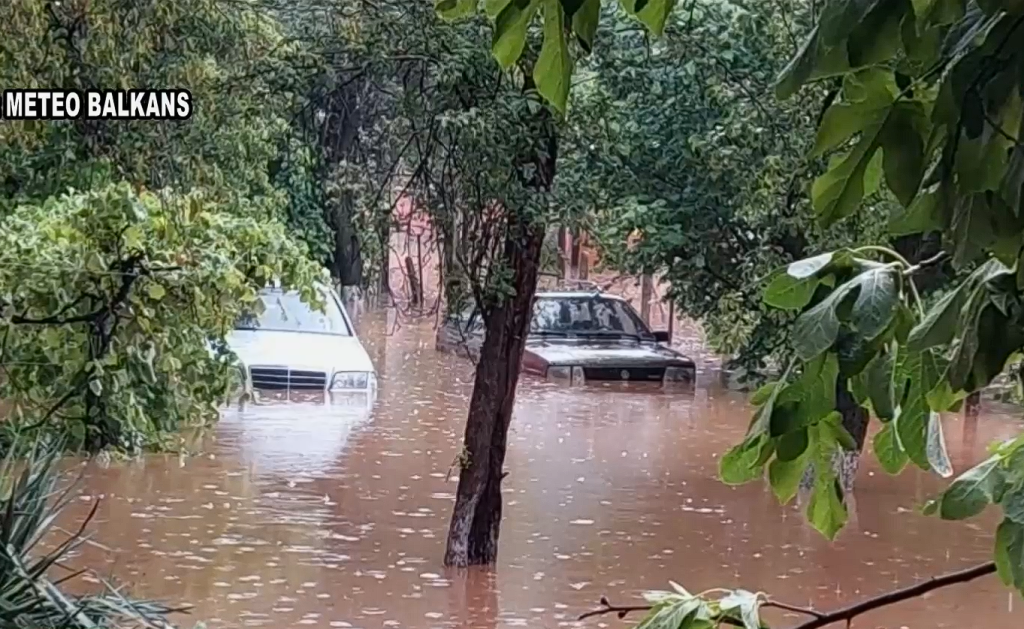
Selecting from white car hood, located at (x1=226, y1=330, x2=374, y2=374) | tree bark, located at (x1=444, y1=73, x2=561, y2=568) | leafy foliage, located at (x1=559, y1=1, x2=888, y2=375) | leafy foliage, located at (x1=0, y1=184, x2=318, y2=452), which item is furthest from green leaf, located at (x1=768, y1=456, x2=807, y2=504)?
white car hood, located at (x1=226, y1=330, x2=374, y2=374)

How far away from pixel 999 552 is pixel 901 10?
0.32 m

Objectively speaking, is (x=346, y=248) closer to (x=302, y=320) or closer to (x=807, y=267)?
(x=302, y=320)

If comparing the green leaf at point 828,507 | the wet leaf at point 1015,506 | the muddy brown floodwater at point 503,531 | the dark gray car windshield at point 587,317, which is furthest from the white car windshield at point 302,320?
the wet leaf at point 1015,506

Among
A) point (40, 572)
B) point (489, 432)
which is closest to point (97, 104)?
point (40, 572)

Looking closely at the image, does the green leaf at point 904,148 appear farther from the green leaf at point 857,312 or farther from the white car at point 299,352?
the white car at point 299,352

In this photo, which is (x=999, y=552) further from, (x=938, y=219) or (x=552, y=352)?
(x=552, y=352)

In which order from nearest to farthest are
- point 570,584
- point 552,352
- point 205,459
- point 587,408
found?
point 570,584
point 205,459
point 587,408
point 552,352

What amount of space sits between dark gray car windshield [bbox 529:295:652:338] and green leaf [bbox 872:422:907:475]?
11.1m

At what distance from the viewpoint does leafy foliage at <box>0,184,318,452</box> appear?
4.21m

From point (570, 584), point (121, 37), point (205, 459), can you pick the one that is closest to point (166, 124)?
point (121, 37)

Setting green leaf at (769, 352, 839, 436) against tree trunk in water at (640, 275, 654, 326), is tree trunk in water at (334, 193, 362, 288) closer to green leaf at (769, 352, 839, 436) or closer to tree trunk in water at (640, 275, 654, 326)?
tree trunk in water at (640, 275, 654, 326)

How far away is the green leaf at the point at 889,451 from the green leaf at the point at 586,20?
0.35 metres

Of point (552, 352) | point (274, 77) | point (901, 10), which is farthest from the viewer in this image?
point (552, 352)

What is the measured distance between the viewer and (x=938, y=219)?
2.73ft
